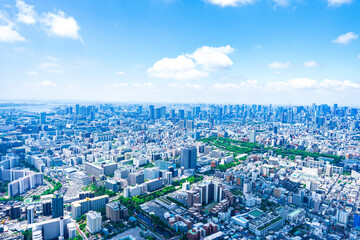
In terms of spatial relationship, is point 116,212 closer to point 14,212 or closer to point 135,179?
point 135,179

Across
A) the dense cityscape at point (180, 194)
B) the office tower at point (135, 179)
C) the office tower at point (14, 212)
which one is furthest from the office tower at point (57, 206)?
the office tower at point (135, 179)

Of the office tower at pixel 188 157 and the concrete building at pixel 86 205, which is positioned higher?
the office tower at pixel 188 157

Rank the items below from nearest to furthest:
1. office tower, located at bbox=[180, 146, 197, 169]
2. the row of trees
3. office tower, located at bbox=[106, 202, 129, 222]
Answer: office tower, located at bbox=[106, 202, 129, 222], the row of trees, office tower, located at bbox=[180, 146, 197, 169]

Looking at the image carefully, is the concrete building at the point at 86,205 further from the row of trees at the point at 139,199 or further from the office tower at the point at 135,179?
the office tower at the point at 135,179

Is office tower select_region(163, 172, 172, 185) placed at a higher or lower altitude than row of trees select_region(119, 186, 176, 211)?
higher

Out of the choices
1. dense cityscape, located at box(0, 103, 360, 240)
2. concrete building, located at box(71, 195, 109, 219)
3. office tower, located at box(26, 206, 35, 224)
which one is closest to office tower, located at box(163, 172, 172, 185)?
dense cityscape, located at box(0, 103, 360, 240)

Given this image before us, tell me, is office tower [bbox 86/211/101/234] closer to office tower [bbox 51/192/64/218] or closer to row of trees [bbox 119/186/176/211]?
office tower [bbox 51/192/64/218]

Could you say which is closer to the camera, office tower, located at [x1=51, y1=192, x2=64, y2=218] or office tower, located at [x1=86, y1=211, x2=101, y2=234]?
office tower, located at [x1=86, y1=211, x2=101, y2=234]

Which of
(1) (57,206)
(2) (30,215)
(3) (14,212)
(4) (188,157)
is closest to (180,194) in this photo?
(4) (188,157)

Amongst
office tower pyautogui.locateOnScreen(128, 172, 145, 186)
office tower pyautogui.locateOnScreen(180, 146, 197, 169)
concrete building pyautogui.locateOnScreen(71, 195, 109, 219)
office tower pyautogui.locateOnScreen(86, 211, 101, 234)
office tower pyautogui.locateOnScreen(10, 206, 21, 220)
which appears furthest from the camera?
office tower pyautogui.locateOnScreen(180, 146, 197, 169)
